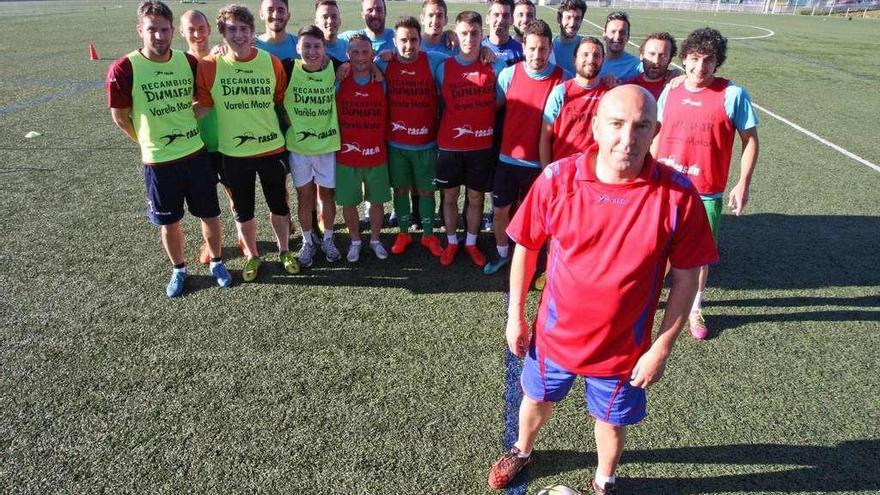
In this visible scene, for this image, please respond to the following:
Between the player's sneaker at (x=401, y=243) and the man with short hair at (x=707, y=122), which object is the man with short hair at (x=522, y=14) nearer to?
the man with short hair at (x=707, y=122)

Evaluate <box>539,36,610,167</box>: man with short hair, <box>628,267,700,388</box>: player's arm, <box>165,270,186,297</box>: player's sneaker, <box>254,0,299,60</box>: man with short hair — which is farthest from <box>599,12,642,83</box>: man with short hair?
<box>165,270,186,297</box>: player's sneaker

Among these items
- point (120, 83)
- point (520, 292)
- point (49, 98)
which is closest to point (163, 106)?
point (120, 83)

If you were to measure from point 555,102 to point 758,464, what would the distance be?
8.39ft

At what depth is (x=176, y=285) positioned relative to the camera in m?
4.32

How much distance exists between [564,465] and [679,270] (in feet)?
4.38

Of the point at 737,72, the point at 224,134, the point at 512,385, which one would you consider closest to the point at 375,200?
the point at 224,134

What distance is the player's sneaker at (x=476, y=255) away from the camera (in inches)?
191

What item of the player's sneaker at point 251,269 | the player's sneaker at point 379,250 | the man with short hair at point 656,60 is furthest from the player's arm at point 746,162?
the player's sneaker at point 251,269

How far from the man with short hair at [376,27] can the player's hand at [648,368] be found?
3520 millimetres

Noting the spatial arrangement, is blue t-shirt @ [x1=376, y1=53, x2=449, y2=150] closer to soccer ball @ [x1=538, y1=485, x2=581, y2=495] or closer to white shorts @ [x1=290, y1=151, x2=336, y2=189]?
white shorts @ [x1=290, y1=151, x2=336, y2=189]

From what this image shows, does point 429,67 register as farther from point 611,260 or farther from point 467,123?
point 611,260

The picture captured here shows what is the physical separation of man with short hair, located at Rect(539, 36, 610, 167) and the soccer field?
1.23 meters

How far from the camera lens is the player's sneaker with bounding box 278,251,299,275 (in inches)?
182

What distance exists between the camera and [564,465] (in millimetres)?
2842
